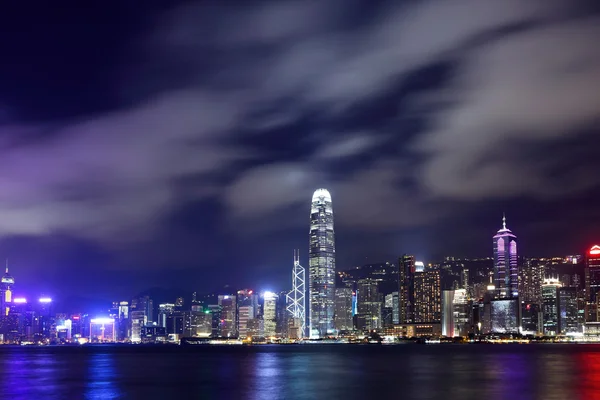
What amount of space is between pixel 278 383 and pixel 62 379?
30455 millimetres

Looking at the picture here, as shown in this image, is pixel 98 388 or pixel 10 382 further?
pixel 10 382

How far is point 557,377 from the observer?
95.0 meters

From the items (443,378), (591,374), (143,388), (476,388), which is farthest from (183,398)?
(591,374)

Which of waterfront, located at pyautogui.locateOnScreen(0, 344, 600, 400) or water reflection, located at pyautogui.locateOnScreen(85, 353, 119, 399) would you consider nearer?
waterfront, located at pyautogui.locateOnScreen(0, 344, 600, 400)

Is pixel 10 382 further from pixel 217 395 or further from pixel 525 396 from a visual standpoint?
pixel 525 396

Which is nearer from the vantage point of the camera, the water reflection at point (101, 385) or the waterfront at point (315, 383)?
the waterfront at point (315, 383)

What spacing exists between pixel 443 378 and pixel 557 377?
14.0 m

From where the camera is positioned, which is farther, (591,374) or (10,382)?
(591,374)

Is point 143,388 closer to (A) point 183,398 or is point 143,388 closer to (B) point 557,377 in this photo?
(A) point 183,398

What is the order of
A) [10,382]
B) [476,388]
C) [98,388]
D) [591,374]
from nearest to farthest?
[476,388]
[98,388]
[10,382]
[591,374]

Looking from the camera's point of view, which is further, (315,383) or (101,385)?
(101,385)

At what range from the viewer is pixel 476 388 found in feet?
263

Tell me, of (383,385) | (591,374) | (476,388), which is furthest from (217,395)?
(591,374)

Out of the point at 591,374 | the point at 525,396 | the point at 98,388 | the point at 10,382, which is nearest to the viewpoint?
the point at 525,396
